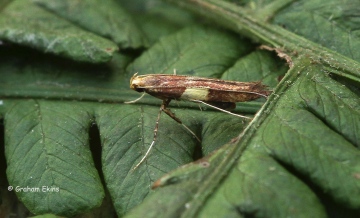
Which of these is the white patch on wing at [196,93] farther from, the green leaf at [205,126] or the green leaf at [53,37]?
the green leaf at [53,37]

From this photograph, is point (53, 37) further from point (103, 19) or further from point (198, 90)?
point (198, 90)

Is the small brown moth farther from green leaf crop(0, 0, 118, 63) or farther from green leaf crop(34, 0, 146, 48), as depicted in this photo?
green leaf crop(34, 0, 146, 48)

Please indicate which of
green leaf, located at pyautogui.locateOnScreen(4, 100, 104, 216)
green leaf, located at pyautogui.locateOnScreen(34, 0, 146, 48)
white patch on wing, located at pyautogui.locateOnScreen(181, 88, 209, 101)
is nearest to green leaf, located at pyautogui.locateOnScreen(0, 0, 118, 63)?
green leaf, located at pyautogui.locateOnScreen(34, 0, 146, 48)

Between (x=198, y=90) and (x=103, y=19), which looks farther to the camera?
(x=103, y=19)

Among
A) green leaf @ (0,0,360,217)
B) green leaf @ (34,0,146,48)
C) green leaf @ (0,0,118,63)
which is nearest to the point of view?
green leaf @ (0,0,360,217)

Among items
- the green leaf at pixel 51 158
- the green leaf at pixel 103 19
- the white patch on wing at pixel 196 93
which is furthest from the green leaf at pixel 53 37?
the white patch on wing at pixel 196 93

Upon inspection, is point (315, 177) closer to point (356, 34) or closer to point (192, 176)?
point (192, 176)

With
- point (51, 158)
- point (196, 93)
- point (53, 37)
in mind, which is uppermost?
point (196, 93)

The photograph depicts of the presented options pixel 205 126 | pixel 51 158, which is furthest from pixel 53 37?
pixel 205 126
